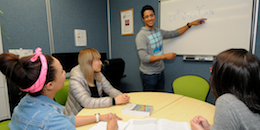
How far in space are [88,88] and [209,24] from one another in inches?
73.3

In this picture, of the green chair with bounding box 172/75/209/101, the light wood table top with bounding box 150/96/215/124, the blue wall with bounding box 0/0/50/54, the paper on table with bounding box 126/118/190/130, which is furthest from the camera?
the blue wall with bounding box 0/0/50/54

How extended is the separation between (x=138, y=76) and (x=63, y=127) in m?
2.50

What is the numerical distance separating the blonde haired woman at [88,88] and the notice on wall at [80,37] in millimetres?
1458

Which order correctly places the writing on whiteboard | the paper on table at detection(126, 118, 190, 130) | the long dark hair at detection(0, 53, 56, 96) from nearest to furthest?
the long dark hair at detection(0, 53, 56, 96)
the paper on table at detection(126, 118, 190, 130)
the writing on whiteboard

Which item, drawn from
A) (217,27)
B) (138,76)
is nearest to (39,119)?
(217,27)

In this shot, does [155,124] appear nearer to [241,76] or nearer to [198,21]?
[241,76]

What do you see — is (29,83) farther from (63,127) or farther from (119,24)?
(119,24)

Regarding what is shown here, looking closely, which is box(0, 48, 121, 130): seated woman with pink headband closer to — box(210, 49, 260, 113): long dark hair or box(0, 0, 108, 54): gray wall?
box(210, 49, 260, 113): long dark hair

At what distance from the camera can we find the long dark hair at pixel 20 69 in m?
0.63

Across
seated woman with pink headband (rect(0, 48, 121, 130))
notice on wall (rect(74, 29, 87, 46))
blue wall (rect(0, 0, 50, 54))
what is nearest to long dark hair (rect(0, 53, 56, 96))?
seated woman with pink headband (rect(0, 48, 121, 130))

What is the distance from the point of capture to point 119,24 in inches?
129

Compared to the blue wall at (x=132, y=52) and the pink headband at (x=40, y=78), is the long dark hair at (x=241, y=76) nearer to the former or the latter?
the pink headband at (x=40, y=78)

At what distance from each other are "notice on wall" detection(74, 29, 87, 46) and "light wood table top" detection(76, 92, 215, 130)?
5.90 ft

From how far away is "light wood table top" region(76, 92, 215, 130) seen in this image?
1117mm
